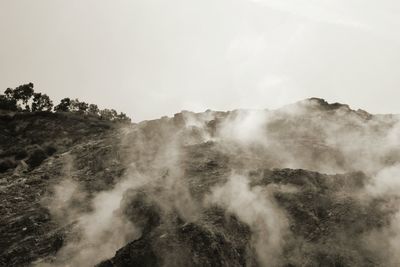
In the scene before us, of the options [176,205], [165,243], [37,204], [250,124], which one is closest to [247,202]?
[176,205]

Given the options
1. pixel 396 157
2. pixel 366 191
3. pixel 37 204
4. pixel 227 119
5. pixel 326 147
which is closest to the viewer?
pixel 366 191

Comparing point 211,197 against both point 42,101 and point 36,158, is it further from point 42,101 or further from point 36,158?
point 42,101

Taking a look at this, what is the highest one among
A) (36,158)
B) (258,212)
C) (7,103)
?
(7,103)

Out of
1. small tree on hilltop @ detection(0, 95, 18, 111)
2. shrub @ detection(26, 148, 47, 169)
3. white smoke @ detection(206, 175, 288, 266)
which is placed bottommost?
white smoke @ detection(206, 175, 288, 266)

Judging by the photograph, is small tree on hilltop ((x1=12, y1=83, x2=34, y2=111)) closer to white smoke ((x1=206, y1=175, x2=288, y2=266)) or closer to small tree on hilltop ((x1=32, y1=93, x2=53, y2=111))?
small tree on hilltop ((x1=32, y1=93, x2=53, y2=111))

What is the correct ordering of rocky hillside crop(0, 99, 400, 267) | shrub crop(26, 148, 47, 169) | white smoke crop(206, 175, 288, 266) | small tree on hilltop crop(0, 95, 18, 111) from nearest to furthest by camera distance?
rocky hillside crop(0, 99, 400, 267), white smoke crop(206, 175, 288, 266), shrub crop(26, 148, 47, 169), small tree on hilltop crop(0, 95, 18, 111)

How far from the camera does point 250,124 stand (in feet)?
118

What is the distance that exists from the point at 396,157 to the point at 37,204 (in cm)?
1937

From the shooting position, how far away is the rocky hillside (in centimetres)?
1906

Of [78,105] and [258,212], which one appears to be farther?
[78,105]

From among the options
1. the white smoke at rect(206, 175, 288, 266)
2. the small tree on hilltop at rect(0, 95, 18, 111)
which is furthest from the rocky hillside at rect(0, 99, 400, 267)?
the small tree on hilltop at rect(0, 95, 18, 111)

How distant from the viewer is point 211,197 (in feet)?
72.7

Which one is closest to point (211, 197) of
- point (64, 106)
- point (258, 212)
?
point (258, 212)

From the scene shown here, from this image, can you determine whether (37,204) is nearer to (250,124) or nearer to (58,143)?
(58,143)
